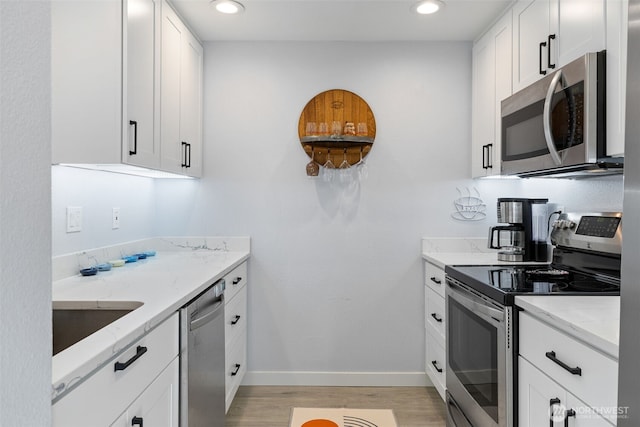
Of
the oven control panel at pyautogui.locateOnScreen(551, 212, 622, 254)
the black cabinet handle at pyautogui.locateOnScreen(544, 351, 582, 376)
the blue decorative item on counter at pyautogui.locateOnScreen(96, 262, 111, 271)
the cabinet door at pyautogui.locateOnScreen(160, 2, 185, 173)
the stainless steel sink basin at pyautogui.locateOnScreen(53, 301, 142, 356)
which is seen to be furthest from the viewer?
the cabinet door at pyautogui.locateOnScreen(160, 2, 185, 173)

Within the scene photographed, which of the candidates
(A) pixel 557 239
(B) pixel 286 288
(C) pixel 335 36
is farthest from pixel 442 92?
(B) pixel 286 288

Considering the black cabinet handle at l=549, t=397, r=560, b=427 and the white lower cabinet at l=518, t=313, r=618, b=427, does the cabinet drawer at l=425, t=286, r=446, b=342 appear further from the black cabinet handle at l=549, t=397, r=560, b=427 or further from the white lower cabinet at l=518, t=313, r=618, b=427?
the black cabinet handle at l=549, t=397, r=560, b=427

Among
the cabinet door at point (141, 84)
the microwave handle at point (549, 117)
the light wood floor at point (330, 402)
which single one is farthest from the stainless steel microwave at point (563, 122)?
the cabinet door at point (141, 84)

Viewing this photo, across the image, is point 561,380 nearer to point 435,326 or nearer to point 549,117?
point 549,117

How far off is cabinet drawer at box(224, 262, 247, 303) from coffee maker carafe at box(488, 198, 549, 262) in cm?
155

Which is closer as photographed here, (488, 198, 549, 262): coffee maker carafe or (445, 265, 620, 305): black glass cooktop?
(445, 265, 620, 305): black glass cooktop

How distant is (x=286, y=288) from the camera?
2938mm

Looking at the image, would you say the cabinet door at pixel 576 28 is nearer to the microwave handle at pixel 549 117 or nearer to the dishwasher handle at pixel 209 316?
the microwave handle at pixel 549 117

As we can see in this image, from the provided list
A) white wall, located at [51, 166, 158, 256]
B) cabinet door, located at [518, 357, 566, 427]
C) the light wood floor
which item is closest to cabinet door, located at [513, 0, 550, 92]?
cabinet door, located at [518, 357, 566, 427]

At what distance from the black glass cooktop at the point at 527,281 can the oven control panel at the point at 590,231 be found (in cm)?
13

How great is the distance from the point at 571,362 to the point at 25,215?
1.33 meters

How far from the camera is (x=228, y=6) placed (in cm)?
238

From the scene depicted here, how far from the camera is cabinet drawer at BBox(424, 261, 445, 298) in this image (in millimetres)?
2500

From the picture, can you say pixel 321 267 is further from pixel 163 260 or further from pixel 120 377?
pixel 120 377
